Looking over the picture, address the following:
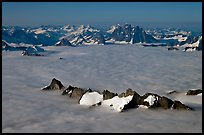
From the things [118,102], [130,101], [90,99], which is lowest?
[90,99]

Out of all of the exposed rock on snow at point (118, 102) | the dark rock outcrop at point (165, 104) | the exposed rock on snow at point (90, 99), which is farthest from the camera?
the exposed rock on snow at point (90, 99)

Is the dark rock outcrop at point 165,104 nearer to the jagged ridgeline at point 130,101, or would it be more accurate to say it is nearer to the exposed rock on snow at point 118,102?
the jagged ridgeline at point 130,101

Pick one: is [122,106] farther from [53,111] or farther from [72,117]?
[53,111]

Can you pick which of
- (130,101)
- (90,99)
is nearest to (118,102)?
(130,101)

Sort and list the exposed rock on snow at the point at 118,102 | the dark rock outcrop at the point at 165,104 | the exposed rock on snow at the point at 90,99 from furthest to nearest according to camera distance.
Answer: the exposed rock on snow at the point at 90,99 < the exposed rock on snow at the point at 118,102 < the dark rock outcrop at the point at 165,104

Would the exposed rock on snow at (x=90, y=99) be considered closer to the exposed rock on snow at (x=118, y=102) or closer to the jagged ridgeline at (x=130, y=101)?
the jagged ridgeline at (x=130, y=101)

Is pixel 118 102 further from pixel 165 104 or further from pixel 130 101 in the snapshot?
pixel 165 104

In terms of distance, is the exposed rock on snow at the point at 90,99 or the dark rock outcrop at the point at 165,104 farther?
the exposed rock on snow at the point at 90,99

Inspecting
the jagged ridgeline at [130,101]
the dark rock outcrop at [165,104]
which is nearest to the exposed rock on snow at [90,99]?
the jagged ridgeline at [130,101]

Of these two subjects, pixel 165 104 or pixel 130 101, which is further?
pixel 130 101

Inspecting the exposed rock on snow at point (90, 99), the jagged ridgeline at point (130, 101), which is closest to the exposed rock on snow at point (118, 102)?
the jagged ridgeline at point (130, 101)

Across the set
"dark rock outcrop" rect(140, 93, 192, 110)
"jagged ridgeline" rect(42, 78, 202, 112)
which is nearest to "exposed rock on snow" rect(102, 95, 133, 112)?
"jagged ridgeline" rect(42, 78, 202, 112)

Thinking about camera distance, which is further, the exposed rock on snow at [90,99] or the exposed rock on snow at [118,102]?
the exposed rock on snow at [90,99]
